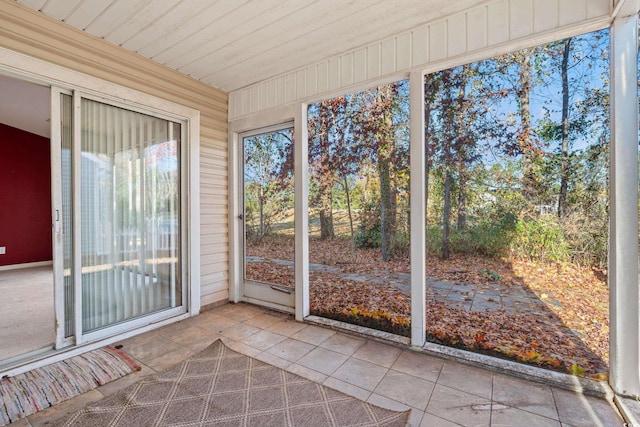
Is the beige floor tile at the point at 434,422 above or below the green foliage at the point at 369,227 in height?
below

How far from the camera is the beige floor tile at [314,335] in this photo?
2537mm

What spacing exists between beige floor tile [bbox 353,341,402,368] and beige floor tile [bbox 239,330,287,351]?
2.31 feet

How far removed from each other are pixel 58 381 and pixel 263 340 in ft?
4.55

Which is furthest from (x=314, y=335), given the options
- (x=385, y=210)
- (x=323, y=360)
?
(x=385, y=210)

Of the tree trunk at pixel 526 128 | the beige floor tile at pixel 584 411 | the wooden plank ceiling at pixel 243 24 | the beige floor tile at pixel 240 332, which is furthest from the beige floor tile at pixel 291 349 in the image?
the wooden plank ceiling at pixel 243 24

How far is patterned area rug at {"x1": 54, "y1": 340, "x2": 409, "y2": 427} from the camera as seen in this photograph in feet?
5.16

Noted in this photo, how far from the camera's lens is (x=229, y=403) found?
1.72 metres

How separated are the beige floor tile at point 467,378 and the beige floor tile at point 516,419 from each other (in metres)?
0.14

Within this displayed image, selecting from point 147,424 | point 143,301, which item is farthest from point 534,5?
point 143,301

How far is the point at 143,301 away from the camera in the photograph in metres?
2.81

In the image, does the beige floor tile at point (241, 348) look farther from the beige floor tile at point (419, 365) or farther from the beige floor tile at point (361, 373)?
the beige floor tile at point (419, 365)

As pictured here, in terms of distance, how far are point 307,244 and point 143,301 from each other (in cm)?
168

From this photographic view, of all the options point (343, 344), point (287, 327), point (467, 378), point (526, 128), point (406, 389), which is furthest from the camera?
point (287, 327)

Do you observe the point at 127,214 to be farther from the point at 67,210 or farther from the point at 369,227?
the point at 369,227
